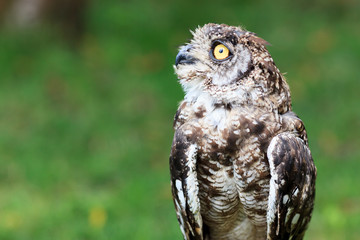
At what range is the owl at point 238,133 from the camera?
12.3ft

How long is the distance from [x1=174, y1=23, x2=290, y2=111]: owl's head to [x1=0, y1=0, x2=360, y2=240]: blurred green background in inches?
93.9

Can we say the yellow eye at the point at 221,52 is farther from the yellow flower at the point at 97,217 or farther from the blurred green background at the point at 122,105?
the yellow flower at the point at 97,217

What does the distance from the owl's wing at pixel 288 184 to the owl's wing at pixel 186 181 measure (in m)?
0.45

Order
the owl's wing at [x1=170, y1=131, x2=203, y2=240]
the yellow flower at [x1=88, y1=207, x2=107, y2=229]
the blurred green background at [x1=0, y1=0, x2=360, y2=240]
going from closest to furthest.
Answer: the owl's wing at [x1=170, y1=131, x2=203, y2=240], the yellow flower at [x1=88, y1=207, x2=107, y2=229], the blurred green background at [x1=0, y1=0, x2=360, y2=240]

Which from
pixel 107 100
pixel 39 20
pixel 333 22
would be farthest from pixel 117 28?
pixel 333 22

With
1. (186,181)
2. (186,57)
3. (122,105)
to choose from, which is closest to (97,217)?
(186,181)

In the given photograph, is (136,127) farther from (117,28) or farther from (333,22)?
(333,22)

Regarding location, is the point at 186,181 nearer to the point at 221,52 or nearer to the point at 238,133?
the point at 238,133

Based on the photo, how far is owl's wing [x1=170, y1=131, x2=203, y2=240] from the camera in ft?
12.6

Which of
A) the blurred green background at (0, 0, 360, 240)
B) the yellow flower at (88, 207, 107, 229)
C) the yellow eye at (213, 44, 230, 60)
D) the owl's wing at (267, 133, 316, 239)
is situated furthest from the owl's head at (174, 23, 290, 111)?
the yellow flower at (88, 207, 107, 229)

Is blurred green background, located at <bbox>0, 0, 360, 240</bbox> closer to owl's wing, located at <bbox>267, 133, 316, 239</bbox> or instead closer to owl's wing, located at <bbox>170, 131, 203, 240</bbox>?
owl's wing, located at <bbox>170, 131, 203, 240</bbox>

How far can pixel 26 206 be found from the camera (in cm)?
652

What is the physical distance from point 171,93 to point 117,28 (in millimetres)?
2314

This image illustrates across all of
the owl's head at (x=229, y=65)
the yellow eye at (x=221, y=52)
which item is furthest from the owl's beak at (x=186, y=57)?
the yellow eye at (x=221, y=52)
